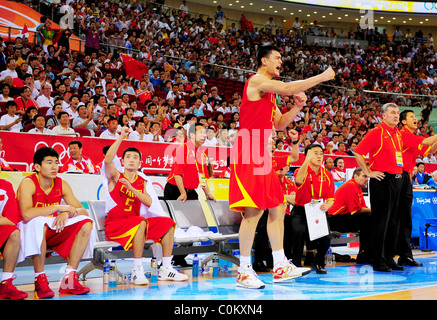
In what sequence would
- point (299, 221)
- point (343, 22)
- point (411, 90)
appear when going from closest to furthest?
point (299, 221) → point (411, 90) → point (343, 22)

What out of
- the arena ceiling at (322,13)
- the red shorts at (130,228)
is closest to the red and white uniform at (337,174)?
the red shorts at (130,228)

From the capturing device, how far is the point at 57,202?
4891 mm

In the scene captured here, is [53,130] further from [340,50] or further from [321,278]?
[340,50]

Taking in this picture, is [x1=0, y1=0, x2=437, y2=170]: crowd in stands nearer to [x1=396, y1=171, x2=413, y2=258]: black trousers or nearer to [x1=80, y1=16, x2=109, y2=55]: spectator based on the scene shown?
[x1=80, y1=16, x2=109, y2=55]: spectator

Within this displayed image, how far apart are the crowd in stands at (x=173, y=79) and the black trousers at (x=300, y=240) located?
4.87 ft

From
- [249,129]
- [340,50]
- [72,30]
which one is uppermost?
[340,50]

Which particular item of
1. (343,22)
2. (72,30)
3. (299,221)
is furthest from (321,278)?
(343,22)

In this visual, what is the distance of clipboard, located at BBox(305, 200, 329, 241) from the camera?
5820 millimetres

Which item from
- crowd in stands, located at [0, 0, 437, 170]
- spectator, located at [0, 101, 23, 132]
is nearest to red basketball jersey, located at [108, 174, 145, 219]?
crowd in stands, located at [0, 0, 437, 170]

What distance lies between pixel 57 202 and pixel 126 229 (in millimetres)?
784

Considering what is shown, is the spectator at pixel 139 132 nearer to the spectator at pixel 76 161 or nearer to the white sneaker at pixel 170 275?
the spectator at pixel 76 161

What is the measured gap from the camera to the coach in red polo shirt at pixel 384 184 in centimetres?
597

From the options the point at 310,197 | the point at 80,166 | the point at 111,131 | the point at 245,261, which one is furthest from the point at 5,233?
the point at 111,131

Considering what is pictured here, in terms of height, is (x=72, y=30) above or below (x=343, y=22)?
below
